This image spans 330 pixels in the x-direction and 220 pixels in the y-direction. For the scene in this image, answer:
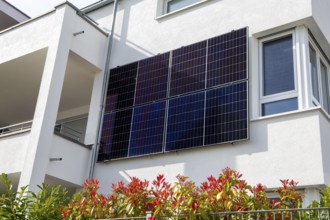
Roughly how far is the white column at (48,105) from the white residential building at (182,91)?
3cm

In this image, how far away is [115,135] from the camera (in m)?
11.1

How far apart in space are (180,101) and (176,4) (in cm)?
348

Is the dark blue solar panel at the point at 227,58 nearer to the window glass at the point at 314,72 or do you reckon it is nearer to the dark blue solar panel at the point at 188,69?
the dark blue solar panel at the point at 188,69

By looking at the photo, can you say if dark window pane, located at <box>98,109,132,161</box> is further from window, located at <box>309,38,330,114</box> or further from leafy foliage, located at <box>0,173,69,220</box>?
window, located at <box>309,38,330,114</box>

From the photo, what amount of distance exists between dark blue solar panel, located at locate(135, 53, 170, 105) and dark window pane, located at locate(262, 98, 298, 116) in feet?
8.52

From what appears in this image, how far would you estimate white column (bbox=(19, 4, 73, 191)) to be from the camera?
9803 millimetres

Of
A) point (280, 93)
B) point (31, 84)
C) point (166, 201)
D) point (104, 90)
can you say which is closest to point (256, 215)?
point (166, 201)

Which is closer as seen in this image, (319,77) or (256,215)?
(256,215)

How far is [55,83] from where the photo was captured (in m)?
10.8

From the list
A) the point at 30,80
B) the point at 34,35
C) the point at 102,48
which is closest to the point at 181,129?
the point at 102,48

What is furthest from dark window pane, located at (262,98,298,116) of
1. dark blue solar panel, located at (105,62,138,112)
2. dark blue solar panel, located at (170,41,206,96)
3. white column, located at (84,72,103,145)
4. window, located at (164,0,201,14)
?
white column, located at (84,72,103,145)

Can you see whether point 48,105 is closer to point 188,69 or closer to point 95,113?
point 95,113

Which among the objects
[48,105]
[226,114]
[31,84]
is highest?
[31,84]

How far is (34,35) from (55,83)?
2.06 meters
